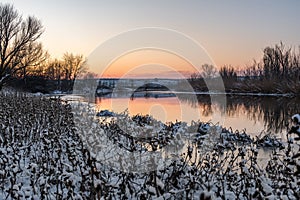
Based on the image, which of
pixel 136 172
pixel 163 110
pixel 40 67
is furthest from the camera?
pixel 40 67

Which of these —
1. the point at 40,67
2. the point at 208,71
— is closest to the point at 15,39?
the point at 40,67

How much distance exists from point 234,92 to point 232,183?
129 ft

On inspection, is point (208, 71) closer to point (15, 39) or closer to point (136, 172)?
point (15, 39)

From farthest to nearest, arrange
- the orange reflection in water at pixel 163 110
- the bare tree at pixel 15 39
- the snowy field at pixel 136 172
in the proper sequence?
1. the bare tree at pixel 15 39
2. the orange reflection in water at pixel 163 110
3. the snowy field at pixel 136 172

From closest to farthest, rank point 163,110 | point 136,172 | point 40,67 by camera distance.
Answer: point 136,172 < point 163,110 < point 40,67

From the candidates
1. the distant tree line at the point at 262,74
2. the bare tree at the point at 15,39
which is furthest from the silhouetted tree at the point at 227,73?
the bare tree at the point at 15,39

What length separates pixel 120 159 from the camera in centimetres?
487

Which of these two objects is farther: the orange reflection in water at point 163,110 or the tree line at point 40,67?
the tree line at point 40,67

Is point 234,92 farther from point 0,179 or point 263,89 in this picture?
point 0,179

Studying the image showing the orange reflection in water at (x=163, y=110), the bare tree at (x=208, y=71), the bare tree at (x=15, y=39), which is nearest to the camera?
the orange reflection in water at (x=163, y=110)

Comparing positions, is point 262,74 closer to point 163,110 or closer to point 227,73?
point 227,73

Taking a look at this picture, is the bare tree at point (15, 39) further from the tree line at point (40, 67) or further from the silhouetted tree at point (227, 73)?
the silhouetted tree at point (227, 73)

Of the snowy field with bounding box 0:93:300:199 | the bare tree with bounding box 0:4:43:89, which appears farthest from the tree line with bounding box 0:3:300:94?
the snowy field with bounding box 0:93:300:199

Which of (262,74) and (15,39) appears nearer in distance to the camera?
(15,39)
